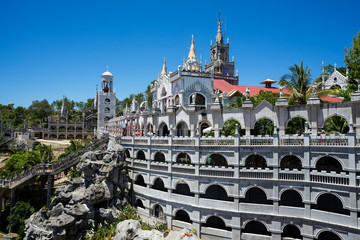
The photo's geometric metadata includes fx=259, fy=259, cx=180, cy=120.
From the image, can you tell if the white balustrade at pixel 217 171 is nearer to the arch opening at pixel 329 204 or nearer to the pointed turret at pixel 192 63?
the arch opening at pixel 329 204

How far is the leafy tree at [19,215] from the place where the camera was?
34500 mm

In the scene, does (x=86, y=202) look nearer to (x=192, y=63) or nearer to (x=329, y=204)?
(x=329, y=204)

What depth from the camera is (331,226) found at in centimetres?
2173

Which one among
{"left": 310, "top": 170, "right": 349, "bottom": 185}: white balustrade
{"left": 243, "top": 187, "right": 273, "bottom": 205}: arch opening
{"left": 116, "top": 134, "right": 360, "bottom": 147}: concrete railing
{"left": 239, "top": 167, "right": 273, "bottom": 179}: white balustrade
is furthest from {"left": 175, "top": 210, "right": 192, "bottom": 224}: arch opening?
{"left": 310, "top": 170, "right": 349, "bottom": 185}: white balustrade

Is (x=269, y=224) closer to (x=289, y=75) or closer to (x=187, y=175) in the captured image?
(x=187, y=175)

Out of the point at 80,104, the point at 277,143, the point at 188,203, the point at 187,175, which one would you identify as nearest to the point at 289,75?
the point at 277,143

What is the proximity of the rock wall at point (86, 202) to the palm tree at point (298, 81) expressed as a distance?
74.1 ft

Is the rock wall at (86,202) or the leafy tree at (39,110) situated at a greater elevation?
the leafy tree at (39,110)

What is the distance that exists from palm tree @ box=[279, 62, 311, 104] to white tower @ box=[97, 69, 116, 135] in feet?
174

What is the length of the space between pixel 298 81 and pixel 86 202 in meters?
28.9

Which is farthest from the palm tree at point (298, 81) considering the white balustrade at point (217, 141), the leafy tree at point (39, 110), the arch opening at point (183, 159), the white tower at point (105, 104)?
the leafy tree at point (39, 110)

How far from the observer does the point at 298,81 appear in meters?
30.7

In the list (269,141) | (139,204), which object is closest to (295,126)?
(269,141)

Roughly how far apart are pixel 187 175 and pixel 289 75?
1693 centimetres
